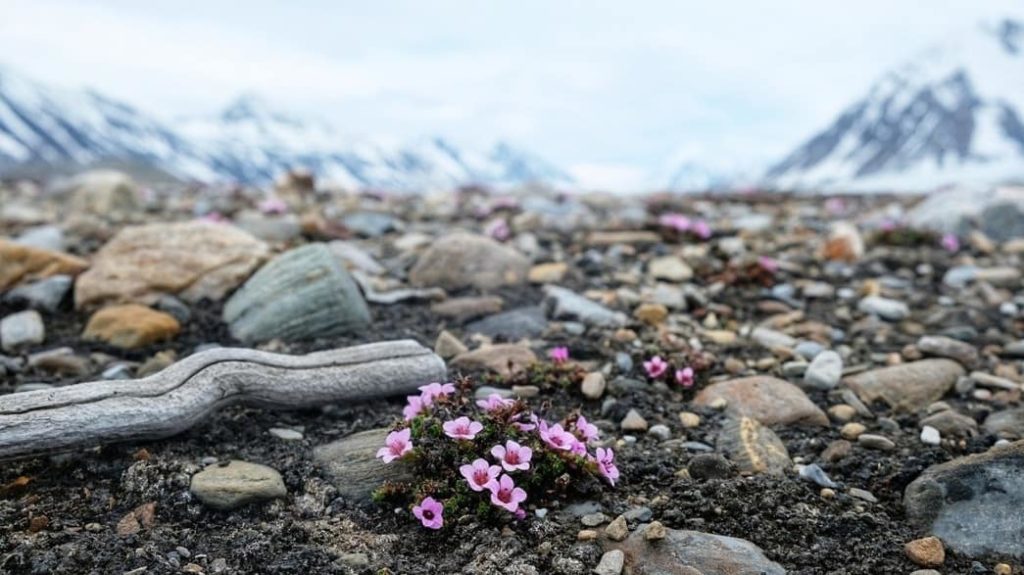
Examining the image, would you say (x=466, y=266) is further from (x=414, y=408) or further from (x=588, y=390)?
(x=414, y=408)

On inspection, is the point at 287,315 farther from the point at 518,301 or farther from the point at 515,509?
the point at 515,509

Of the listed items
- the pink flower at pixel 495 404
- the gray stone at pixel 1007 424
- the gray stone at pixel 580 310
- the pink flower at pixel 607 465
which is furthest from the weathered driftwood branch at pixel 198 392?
the gray stone at pixel 1007 424

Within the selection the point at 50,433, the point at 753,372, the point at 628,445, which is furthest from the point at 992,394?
the point at 50,433

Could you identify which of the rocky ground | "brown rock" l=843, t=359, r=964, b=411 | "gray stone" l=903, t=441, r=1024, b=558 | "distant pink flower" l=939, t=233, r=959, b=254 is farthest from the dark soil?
"distant pink flower" l=939, t=233, r=959, b=254

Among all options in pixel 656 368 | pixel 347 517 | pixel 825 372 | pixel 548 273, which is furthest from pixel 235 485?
pixel 548 273

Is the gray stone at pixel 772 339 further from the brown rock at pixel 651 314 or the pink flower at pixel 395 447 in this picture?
the pink flower at pixel 395 447

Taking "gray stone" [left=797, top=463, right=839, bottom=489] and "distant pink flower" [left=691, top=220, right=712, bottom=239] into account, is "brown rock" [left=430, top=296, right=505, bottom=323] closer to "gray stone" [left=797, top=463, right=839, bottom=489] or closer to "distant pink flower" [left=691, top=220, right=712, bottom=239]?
"gray stone" [left=797, top=463, right=839, bottom=489]
